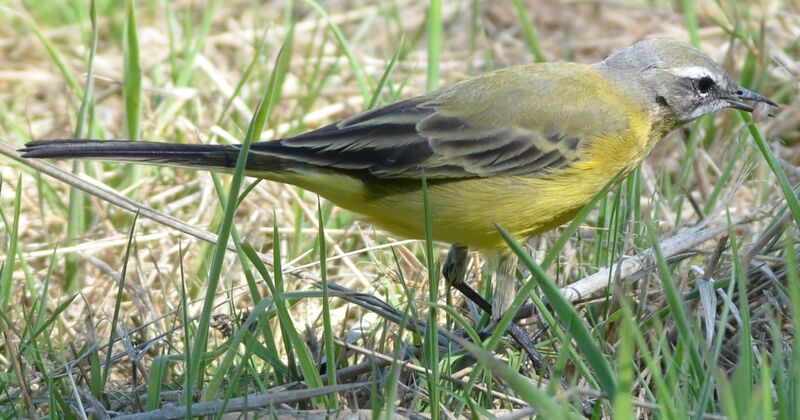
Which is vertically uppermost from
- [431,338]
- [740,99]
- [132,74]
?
[132,74]

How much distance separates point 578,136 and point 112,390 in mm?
1957

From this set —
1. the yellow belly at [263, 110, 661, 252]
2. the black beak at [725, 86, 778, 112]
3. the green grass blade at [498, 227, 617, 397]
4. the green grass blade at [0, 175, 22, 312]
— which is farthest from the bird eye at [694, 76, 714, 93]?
the green grass blade at [0, 175, 22, 312]

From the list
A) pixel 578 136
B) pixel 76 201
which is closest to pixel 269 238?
pixel 76 201

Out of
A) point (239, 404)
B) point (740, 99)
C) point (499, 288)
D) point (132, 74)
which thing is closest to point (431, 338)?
point (239, 404)

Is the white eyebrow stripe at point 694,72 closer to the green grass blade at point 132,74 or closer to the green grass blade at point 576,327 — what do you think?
the green grass blade at point 576,327

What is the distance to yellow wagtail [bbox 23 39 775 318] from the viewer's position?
380 cm

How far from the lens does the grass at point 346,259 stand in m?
2.88

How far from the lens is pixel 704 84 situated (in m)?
4.38

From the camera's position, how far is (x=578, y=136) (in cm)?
404

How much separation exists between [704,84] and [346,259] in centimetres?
169

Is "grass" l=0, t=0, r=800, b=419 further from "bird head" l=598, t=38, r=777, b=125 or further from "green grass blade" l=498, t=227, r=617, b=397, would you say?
"bird head" l=598, t=38, r=777, b=125


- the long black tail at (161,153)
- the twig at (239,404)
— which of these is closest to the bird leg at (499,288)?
the twig at (239,404)

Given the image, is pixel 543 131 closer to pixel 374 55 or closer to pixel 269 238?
pixel 269 238

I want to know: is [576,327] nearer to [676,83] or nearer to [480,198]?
[480,198]
